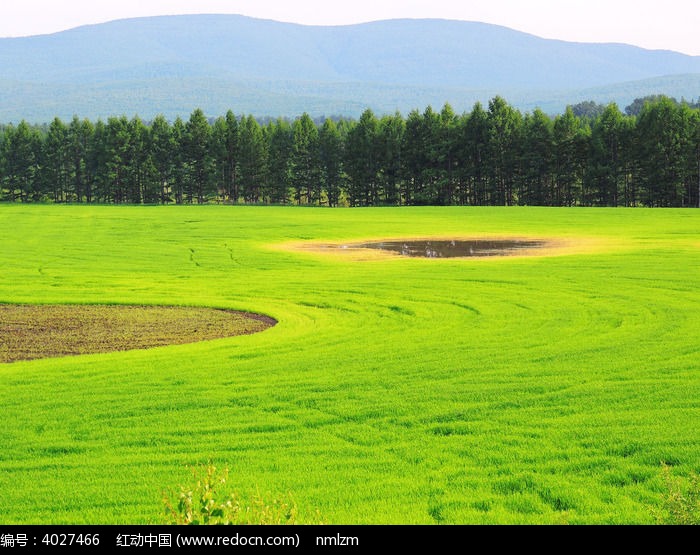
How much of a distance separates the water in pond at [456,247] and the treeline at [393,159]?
6001cm

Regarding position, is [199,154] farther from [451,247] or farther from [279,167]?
[451,247]

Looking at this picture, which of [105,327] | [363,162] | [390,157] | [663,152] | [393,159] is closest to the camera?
[105,327]

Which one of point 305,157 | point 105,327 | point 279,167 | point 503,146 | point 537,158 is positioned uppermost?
point 503,146

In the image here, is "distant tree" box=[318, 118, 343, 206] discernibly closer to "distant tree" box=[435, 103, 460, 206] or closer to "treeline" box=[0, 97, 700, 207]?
"treeline" box=[0, 97, 700, 207]

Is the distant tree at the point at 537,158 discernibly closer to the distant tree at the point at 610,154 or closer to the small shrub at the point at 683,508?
the distant tree at the point at 610,154

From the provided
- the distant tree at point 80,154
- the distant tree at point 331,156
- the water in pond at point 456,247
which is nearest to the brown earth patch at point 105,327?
the water in pond at point 456,247

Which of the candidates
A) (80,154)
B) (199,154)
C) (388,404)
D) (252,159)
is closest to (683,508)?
(388,404)

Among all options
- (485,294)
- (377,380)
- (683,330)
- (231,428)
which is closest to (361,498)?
(231,428)

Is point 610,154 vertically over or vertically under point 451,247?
over

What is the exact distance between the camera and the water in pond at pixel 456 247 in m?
43.6

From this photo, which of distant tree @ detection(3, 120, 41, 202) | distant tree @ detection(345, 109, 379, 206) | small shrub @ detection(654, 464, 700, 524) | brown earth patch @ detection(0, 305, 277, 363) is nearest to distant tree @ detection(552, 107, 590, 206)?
Answer: distant tree @ detection(345, 109, 379, 206)

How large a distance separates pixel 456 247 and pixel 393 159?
73.9 meters

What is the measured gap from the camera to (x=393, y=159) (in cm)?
11950
